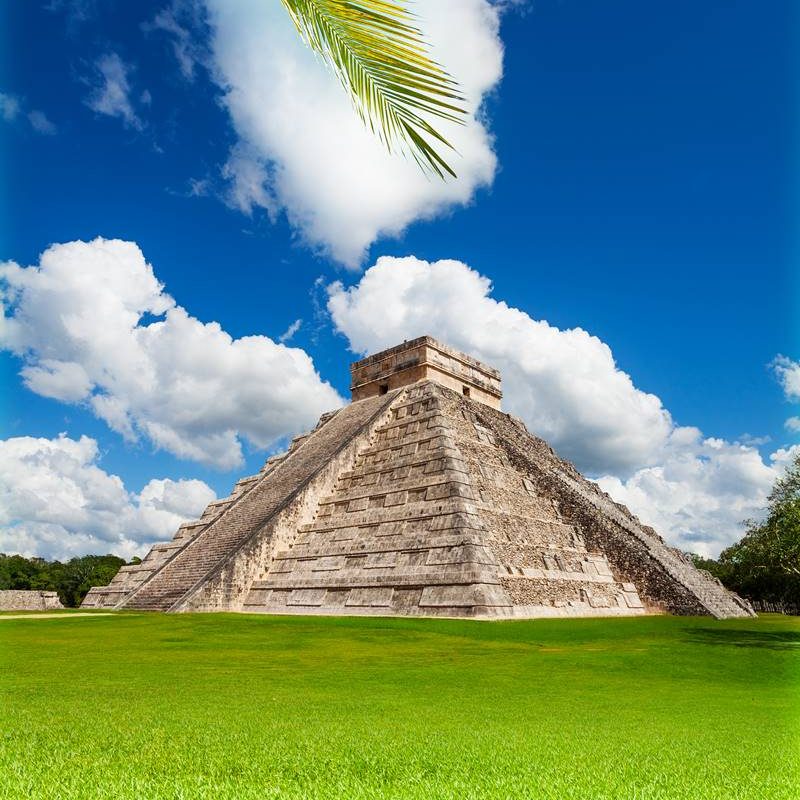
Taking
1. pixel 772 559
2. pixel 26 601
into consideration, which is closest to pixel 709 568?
pixel 772 559

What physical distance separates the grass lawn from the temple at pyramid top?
15186 mm

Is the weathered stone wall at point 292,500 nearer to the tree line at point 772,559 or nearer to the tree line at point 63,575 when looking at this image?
the tree line at point 772,559

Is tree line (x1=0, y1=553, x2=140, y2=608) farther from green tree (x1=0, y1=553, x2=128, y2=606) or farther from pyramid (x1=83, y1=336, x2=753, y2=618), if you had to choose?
pyramid (x1=83, y1=336, x2=753, y2=618)

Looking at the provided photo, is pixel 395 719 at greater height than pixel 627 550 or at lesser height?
lesser

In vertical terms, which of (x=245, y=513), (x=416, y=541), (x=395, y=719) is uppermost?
(x=245, y=513)

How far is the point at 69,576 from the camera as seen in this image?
151 ft

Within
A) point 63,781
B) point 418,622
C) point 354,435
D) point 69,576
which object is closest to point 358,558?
point 418,622

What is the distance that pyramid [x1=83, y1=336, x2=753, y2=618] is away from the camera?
591 inches

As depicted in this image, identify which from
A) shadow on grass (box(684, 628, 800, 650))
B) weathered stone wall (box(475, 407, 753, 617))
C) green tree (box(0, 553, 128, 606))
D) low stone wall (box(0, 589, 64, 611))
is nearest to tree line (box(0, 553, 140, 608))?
green tree (box(0, 553, 128, 606))

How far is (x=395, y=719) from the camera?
488cm

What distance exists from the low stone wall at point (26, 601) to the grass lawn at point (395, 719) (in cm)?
1148

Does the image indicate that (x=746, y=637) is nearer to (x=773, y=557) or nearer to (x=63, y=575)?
(x=773, y=557)

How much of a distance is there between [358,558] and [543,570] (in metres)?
4.38

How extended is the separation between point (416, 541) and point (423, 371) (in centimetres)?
1011
